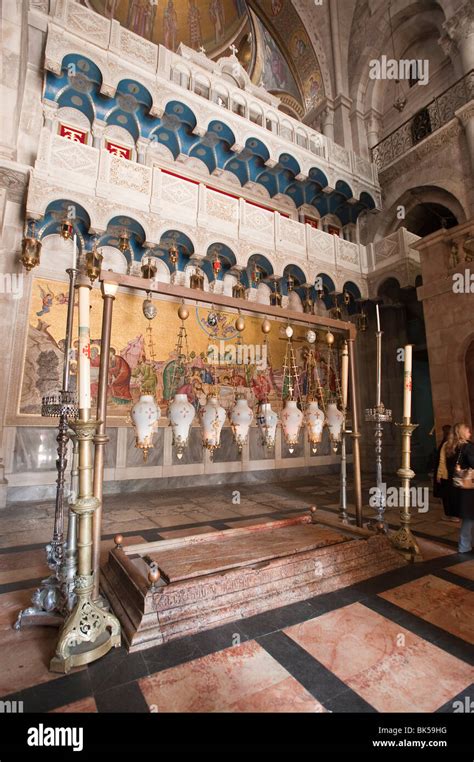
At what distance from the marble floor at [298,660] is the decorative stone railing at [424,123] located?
12.9 metres

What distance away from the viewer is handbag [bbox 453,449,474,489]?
3.88m

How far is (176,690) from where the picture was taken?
172cm

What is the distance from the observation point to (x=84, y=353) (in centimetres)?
220

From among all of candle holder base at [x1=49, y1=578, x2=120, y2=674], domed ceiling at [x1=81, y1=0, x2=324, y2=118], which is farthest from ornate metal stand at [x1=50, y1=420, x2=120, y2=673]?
domed ceiling at [x1=81, y1=0, x2=324, y2=118]

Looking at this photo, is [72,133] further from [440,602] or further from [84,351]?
[440,602]

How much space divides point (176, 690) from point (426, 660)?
137 centimetres

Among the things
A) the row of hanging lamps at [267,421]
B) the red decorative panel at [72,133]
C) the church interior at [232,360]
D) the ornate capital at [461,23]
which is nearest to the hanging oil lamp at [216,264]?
the church interior at [232,360]

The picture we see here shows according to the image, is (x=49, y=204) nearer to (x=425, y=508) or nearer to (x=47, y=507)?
(x=47, y=507)

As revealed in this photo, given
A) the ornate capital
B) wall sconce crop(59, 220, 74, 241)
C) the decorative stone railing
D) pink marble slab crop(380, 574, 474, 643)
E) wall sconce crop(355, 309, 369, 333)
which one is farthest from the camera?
wall sconce crop(355, 309, 369, 333)

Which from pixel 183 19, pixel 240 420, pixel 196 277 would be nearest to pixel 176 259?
pixel 196 277

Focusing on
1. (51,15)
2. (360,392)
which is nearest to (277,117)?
(51,15)

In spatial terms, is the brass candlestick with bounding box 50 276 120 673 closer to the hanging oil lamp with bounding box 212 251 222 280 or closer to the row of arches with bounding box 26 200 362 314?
the row of arches with bounding box 26 200 362 314

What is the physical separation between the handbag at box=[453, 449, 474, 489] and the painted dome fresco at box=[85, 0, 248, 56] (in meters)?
15.8

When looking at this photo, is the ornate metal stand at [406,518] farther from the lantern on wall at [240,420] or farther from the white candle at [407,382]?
the lantern on wall at [240,420]
